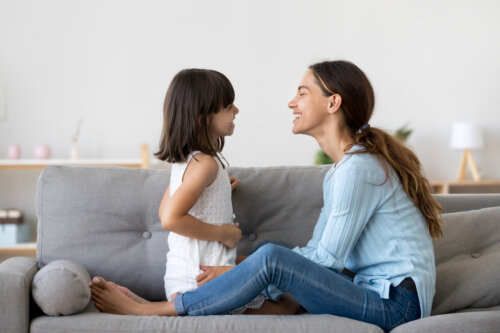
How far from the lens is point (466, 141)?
4.64 m

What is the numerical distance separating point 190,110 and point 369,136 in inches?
21.8

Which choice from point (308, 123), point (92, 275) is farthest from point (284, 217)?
point (92, 275)

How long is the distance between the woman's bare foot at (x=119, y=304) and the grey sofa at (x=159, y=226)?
0.15 feet

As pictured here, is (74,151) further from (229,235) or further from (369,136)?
(369,136)

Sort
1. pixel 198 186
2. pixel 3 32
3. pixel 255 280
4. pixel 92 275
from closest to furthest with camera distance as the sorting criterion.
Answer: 1. pixel 255 280
2. pixel 198 186
3. pixel 92 275
4. pixel 3 32

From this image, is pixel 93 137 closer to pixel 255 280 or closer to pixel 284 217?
pixel 284 217

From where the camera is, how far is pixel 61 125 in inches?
182

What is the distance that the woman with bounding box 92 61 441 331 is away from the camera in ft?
5.25

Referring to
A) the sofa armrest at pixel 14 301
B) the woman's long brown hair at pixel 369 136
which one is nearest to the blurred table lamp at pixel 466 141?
the woman's long brown hair at pixel 369 136

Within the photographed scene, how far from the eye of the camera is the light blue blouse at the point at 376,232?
5.43 ft

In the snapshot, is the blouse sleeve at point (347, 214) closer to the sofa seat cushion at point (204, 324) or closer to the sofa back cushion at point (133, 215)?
the sofa seat cushion at point (204, 324)

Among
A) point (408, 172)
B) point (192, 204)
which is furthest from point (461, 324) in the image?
point (192, 204)

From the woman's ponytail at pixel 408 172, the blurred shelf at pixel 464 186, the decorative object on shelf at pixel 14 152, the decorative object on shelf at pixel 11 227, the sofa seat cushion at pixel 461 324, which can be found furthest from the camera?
the blurred shelf at pixel 464 186

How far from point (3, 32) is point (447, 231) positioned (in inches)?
150
